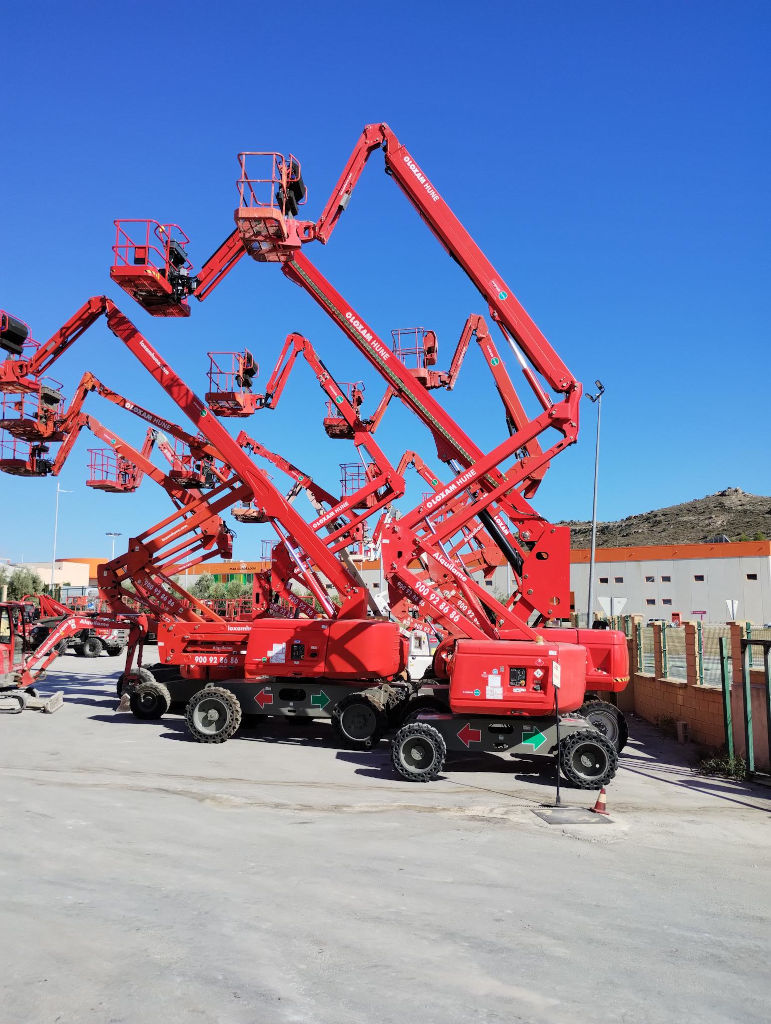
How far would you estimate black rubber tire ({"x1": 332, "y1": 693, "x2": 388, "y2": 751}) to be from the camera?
48.9 ft

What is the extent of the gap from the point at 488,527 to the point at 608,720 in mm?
4463

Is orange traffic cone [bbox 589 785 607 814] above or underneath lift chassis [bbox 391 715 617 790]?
underneath

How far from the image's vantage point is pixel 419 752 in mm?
12297

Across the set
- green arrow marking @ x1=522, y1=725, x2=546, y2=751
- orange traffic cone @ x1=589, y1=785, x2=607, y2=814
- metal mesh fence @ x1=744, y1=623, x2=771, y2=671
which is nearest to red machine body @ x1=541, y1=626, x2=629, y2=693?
metal mesh fence @ x1=744, y1=623, x2=771, y2=671

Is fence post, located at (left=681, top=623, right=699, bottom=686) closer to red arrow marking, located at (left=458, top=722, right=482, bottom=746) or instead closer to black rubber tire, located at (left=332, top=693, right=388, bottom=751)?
red arrow marking, located at (left=458, top=722, right=482, bottom=746)

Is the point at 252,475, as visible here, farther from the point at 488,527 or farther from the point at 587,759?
the point at 587,759

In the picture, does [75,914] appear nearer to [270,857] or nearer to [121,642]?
[270,857]

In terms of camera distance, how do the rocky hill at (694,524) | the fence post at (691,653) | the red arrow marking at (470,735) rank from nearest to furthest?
the red arrow marking at (470,735), the fence post at (691,653), the rocky hill at (694,524)

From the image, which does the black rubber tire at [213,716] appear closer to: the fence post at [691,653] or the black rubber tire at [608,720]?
the black rubber tire at [608,720]

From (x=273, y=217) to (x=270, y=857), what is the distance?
34.6ft

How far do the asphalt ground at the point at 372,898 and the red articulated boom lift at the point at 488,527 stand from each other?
3.08ft

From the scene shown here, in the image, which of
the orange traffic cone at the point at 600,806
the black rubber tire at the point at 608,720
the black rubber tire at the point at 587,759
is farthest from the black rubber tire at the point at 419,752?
the black rubber tire at the point at 608,720

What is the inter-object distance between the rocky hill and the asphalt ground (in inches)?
3550

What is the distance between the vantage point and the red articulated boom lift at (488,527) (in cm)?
1223
